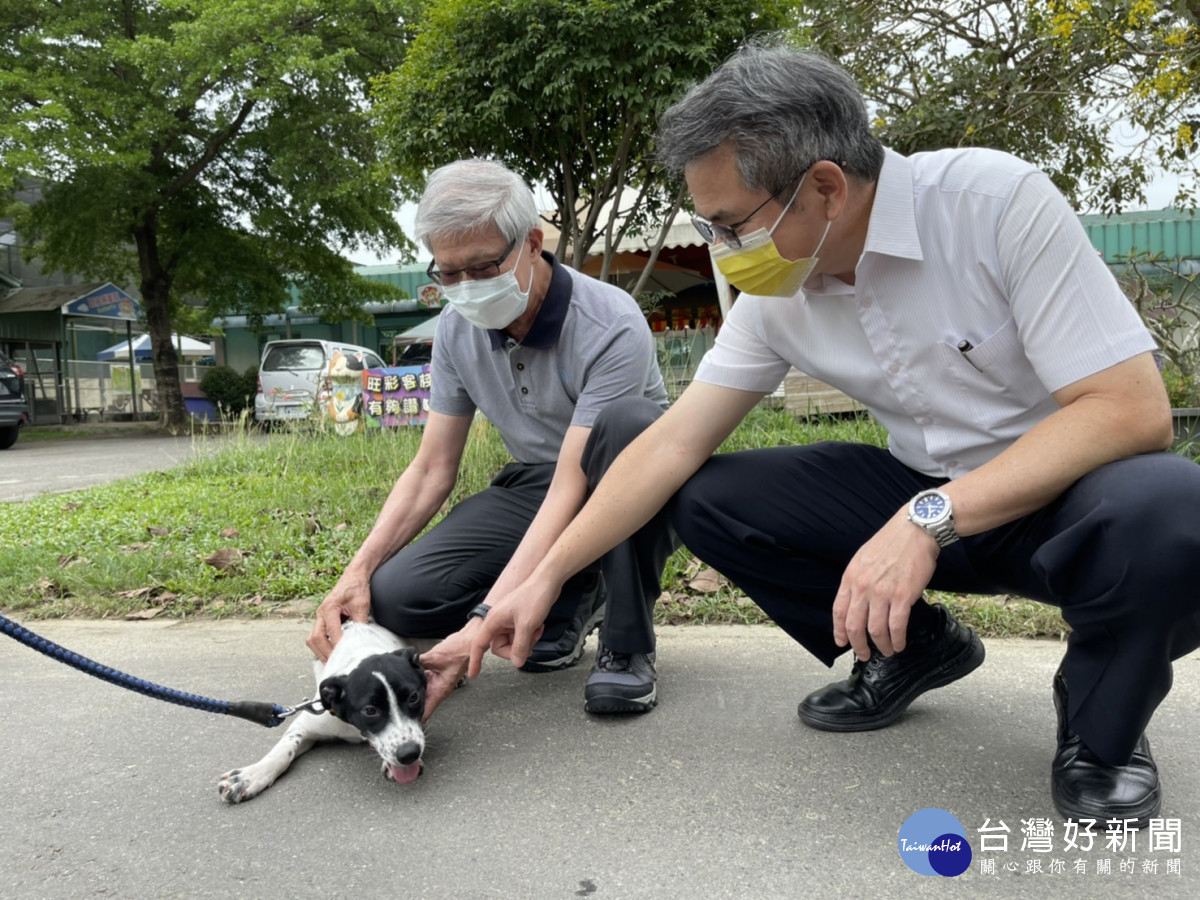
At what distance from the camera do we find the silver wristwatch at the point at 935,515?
5.74ft

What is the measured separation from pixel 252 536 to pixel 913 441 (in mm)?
3811

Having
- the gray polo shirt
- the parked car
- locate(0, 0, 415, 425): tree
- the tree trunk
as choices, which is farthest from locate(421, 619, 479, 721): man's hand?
the tree trunk

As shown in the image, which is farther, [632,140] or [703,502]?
[632,140]

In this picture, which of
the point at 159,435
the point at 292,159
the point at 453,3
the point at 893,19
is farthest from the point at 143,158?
the point at 893,19

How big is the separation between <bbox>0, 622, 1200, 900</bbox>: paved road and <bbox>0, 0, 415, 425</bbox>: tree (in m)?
14.1

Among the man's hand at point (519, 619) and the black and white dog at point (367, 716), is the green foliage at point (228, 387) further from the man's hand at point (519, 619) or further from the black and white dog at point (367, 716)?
the man's hand at point (519, 619)

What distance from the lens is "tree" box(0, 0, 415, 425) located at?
1535 centimetres

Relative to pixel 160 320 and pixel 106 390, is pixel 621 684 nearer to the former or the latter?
pixel 160 320

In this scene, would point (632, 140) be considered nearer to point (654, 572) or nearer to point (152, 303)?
point (654, 572)

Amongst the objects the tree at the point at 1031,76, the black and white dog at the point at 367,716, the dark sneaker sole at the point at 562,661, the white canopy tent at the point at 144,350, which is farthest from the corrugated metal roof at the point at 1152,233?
the white canopy tent at the point at 144,350

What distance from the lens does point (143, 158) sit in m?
15.8

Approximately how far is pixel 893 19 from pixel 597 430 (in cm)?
724

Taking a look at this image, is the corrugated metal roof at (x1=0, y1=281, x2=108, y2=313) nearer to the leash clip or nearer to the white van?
the white van

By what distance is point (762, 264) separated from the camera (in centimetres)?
202
